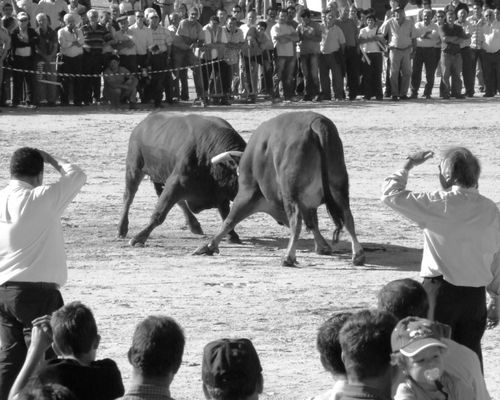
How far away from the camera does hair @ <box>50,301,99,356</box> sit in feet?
21.2

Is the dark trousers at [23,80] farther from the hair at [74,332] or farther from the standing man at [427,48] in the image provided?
the hair at [74,332]

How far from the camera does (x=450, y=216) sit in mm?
7898

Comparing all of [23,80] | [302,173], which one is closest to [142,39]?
[23,80]

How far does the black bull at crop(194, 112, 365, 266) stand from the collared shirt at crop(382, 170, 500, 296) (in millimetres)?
6282

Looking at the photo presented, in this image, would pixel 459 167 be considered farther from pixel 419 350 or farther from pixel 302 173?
pixel 302 173

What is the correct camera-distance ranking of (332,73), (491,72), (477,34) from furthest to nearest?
1. (491,72)
2. (477,34)
3. (332,73)

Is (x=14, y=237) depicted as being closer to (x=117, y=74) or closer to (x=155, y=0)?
(x=117, y=74)

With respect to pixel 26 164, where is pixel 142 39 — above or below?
below

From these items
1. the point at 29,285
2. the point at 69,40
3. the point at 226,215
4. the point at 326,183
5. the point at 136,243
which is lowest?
the point at 136,243

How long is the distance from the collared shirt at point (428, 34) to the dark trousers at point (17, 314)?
22.6 m

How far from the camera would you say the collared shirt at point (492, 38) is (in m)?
30.2

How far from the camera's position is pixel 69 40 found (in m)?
27.4

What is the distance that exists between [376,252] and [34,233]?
7180 millimetres

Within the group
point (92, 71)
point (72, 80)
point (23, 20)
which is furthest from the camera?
point (72, 80)
